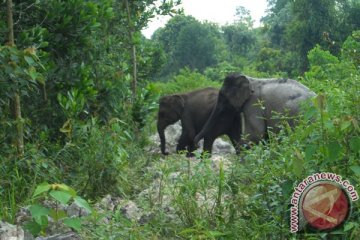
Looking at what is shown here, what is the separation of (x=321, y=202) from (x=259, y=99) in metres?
4.78

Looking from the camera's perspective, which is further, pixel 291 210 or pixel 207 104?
pixel 207 104

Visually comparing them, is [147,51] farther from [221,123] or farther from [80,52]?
[80,52]

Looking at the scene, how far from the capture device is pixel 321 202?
4.33 m

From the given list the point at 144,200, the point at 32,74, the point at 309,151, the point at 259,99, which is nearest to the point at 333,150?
the point at 309,151

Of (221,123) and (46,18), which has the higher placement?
(46,18)

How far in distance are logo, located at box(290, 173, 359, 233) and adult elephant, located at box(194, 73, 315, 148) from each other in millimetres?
3889

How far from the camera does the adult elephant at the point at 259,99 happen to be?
852 cm

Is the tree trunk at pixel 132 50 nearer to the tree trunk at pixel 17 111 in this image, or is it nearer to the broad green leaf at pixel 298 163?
the tree trunk at pixel 17 111

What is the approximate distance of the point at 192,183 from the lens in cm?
538

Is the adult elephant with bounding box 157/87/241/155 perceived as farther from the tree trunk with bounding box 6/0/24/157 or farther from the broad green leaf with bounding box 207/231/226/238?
the broad green leaf with bounding box 207/231/226/238

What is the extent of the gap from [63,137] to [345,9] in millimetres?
23529

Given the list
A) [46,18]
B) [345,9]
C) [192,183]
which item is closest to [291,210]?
[192,183]

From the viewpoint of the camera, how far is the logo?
167 inches

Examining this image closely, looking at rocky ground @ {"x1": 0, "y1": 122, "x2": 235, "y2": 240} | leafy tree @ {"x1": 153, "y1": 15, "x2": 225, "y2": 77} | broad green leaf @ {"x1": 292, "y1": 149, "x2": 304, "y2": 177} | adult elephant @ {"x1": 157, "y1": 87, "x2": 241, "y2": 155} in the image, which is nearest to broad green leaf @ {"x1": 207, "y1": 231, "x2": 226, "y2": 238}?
rocky ground @ {"x1": 0, "y1": 122, "x2": 235, "y2": 240}
